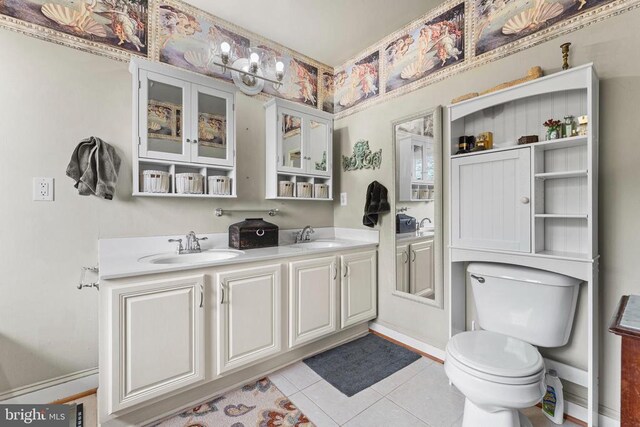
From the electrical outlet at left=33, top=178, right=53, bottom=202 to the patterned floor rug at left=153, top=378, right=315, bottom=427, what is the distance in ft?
4.68

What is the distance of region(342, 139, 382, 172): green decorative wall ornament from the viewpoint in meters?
2.56

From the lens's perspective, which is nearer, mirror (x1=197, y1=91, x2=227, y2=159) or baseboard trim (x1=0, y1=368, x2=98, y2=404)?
baseboard trim (x1=0, y1=368, x2=98, y2=404)

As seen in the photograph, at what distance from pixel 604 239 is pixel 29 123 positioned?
10.4ft

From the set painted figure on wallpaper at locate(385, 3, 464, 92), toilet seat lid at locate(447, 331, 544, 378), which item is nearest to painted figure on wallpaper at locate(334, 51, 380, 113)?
painted figure on wallpaper at locate(385, 3, 464, 92)

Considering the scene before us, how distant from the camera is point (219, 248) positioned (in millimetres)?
2174

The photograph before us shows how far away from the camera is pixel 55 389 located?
1.65m

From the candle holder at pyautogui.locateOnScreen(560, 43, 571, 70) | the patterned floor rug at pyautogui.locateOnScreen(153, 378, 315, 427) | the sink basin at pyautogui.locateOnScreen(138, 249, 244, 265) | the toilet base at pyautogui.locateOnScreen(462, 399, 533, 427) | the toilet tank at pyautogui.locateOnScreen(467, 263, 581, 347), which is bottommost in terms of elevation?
the patterned floor rug at pyautogui.locateOnScreen(153, 378, 315, 427)

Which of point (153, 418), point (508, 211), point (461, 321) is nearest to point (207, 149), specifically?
point (153, 418)

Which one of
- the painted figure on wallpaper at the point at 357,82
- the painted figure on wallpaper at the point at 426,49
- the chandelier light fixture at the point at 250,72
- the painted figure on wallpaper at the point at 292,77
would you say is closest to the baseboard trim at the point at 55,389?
the chandelier light fixture at the point at 250,72

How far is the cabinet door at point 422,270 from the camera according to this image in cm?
219

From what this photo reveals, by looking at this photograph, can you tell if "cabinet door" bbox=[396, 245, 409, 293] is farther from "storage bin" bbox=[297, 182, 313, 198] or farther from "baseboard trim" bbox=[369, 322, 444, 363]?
"storage bin" bbox=[297, 182, 313, 198]

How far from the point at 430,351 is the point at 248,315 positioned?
1430mm

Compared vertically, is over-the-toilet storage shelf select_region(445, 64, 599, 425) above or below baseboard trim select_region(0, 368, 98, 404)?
above

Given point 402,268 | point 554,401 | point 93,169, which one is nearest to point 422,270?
point 402,268
